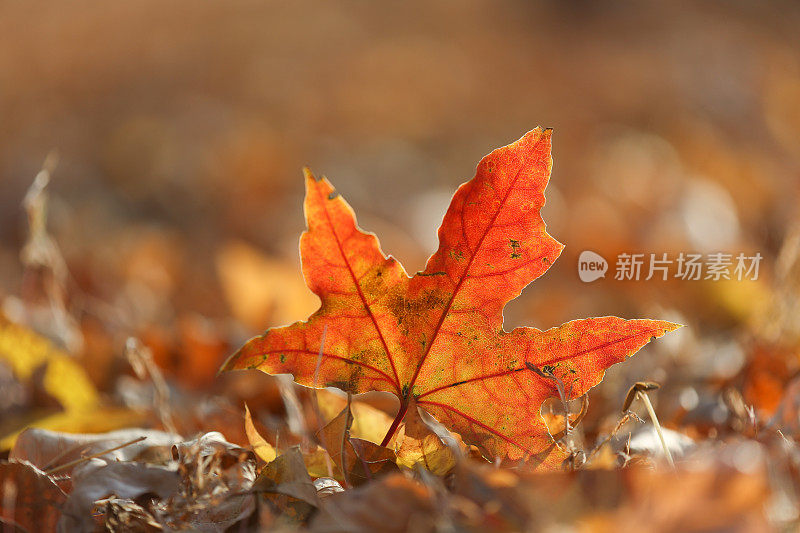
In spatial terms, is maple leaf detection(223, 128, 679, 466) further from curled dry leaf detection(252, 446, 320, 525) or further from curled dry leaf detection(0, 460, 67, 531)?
curled dry leaf detection(0, 460, 67, 531)

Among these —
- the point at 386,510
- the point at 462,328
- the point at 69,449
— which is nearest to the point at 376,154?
the point at 69,449

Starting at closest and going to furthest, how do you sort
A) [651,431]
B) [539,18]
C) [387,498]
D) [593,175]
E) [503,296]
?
[387,498] → [503,296] → [651,431] → [593,175] → [539,18]

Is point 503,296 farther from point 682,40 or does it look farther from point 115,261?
point 682,40

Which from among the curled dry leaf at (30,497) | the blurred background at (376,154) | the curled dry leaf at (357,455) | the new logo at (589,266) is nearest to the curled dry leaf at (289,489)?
the curled dry leaf at (357,455)

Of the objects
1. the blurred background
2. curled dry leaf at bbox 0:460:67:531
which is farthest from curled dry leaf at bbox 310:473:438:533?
the blurred background

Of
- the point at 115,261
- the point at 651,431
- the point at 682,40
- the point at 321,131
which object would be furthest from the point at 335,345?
the point at 682,40
